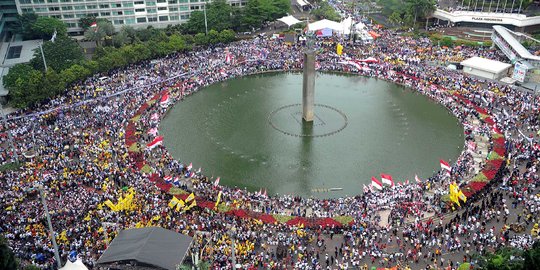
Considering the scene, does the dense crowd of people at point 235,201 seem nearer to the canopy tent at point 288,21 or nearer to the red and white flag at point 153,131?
the red and white flag at point 153,131

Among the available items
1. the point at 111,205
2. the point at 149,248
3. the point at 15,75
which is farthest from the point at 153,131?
the point at 15,75

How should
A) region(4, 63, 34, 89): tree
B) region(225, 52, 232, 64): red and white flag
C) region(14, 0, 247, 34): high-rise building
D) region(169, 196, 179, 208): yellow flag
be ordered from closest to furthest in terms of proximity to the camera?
region(169, 196, 179, 208): yellow flag
region(4, 63, 34, 89): tree
region(225, 52, 232, 64): red and white flag
region(14, 0, 247, 34): high-rise building

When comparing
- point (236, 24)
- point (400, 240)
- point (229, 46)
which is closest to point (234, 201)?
→ point (400, 240)

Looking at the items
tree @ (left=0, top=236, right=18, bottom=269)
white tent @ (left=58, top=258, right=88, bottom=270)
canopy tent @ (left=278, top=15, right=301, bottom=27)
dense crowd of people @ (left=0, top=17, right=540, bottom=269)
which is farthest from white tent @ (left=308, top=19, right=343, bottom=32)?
tree @ (left=0, top=236, right=18, bottom=269)

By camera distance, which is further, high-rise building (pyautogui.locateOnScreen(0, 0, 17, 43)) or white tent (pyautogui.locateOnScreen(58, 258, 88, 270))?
high-rise building (pyautogui.locateOnScreen(0, 0, 17, 43))

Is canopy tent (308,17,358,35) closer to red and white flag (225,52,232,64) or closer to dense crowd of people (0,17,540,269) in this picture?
red and white flag (225,52,232,64)

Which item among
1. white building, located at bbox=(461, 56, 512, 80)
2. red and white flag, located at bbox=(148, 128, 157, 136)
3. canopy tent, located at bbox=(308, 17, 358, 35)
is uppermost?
canopy tent, located at bbox=(308, 17, 358, 35)

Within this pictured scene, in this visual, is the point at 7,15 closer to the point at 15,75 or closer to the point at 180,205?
the point at 15,75
